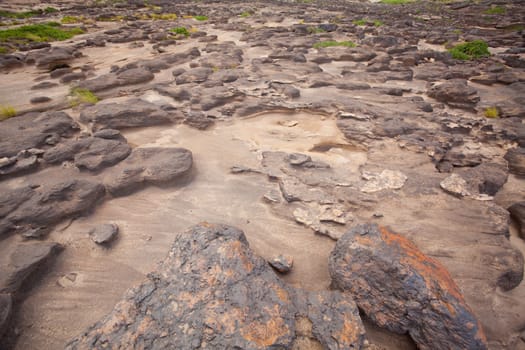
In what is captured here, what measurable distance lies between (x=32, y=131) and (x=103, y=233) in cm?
329

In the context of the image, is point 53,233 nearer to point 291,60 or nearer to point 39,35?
point 291,60

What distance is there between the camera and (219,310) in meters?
1.88

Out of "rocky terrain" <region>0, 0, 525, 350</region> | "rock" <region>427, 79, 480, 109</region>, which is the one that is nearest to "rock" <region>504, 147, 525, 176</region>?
"rocky terrain" <region>0, 0, 525, 350</region>

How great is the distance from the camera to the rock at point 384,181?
3.72 m

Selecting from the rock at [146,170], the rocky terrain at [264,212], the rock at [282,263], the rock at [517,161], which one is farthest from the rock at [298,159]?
the rock at [517,161]

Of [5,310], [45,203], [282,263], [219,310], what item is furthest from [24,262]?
[282,263]

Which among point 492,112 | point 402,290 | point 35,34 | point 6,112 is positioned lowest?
point 35,34

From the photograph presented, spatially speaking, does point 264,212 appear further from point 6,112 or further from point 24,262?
point 6,112

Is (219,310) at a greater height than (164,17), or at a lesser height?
greater

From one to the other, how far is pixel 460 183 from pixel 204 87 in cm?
614

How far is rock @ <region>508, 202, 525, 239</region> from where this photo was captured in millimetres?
3248

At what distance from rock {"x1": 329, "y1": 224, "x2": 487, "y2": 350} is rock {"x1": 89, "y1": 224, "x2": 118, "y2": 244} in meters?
2.53

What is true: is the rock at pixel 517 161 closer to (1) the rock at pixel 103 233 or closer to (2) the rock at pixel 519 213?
(2) the rock at pixel 519 213

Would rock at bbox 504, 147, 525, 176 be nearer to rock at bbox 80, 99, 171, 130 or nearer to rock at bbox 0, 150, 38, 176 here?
rock at bbox 80, 99, 171, 130
